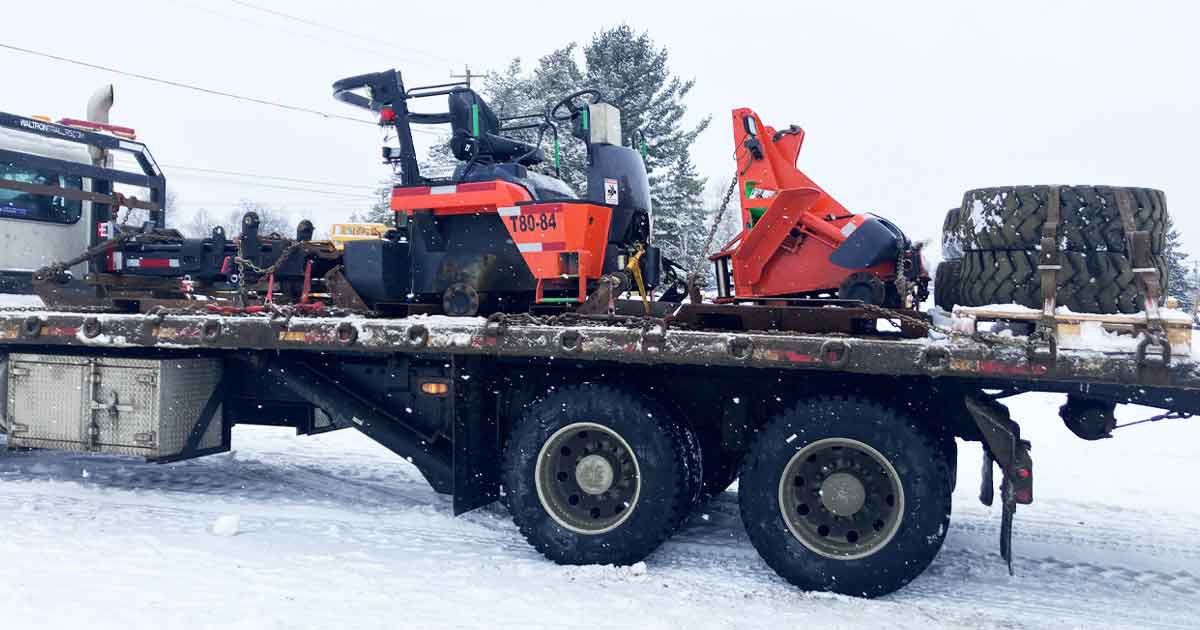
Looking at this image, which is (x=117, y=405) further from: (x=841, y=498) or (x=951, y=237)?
(x=951, y=237)

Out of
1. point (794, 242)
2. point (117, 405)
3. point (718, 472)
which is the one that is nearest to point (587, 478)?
point (718, 472)

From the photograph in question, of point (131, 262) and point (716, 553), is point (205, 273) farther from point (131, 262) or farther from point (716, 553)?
point (716, 553)

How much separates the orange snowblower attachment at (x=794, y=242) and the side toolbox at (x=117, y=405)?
384 cm

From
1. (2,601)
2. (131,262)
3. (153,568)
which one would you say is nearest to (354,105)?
(131,262)

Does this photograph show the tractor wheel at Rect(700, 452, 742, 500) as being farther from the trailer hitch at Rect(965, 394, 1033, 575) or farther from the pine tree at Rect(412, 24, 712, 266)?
the pine tree at Rect(412, 24, 712, 266)

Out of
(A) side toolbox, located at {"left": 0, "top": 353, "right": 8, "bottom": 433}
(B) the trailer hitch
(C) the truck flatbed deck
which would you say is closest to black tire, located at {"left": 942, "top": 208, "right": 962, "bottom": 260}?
(C) the truck flatbed deck

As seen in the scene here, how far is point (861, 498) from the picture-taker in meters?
4.69

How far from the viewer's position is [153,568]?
4.95 metres

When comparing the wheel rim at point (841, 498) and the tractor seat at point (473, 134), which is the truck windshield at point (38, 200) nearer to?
the tractor seat at point (473, 134)

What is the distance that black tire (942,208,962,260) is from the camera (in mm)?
5055

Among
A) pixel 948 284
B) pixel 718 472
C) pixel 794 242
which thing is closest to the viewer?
pixel 948 284

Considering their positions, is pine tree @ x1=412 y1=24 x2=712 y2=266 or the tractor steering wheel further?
pine tree @ x1=412 y1=24 x2=712 y2=266

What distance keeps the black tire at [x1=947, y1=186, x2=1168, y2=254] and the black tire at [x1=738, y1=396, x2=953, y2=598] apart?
1108 mm

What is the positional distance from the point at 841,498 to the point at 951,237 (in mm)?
1642
